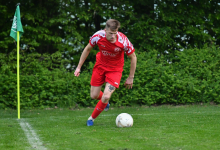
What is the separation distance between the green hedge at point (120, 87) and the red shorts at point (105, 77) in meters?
4.69

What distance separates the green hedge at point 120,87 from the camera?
11.4 meters

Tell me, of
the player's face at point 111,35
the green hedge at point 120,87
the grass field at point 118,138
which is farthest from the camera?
the green hedge at point 120,87

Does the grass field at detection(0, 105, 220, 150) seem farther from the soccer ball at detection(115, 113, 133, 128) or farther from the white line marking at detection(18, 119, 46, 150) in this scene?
the soccer ball at detection(115, 113, 133, 128)

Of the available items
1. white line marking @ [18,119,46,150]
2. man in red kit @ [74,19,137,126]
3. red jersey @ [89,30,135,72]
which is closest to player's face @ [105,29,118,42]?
man in red kit @ [74,19,137,126]

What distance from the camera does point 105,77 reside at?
22.5 feet

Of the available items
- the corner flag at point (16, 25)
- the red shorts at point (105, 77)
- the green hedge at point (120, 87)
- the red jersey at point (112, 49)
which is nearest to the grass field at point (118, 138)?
the red shorts at point (105, 77)

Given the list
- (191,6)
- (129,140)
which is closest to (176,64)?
(191,6)

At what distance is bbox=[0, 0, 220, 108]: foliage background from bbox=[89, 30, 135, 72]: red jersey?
5083 millimetres

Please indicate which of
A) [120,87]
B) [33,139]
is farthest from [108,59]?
[120,87]

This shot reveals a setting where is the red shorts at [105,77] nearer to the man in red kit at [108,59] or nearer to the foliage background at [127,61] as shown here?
the man in red kit at [108,59]

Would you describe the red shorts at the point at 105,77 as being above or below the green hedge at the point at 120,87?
above

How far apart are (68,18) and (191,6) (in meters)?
5.58

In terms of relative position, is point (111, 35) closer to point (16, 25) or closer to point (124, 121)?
point (124, 121)

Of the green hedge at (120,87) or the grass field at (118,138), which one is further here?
the green hedge at (120,87)
